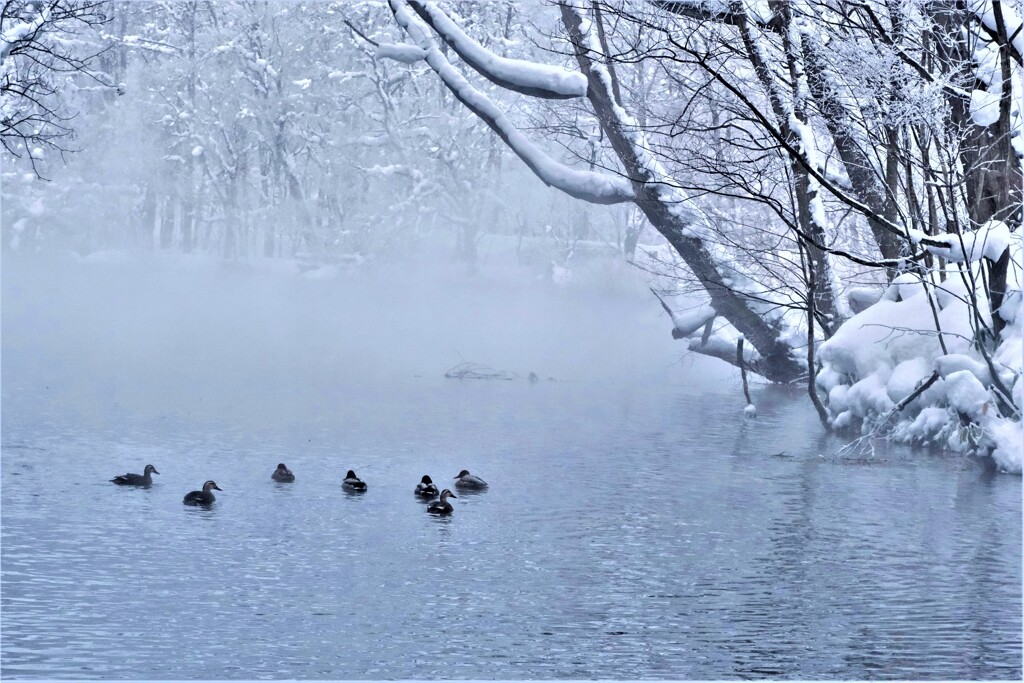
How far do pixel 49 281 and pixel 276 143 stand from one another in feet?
31.1

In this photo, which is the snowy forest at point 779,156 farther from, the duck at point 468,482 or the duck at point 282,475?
the duck at point 282,475

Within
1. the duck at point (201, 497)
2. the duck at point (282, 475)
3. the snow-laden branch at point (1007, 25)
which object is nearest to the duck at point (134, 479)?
the duck at point (201, 497)

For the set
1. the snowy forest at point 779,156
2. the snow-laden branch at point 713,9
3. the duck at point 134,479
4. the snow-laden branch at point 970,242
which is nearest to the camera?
the duck at point 134,479

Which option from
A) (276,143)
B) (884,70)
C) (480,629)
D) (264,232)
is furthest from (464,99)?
(264,232)

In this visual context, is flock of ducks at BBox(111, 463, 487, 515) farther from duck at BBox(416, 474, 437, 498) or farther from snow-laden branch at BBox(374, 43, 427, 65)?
snow-laden branch at BBox(374, 43, 427, 65)

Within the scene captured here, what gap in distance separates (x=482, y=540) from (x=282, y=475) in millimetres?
Result: 3198

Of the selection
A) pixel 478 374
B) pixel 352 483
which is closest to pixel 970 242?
pixel 352 483

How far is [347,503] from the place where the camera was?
1292 centimetres

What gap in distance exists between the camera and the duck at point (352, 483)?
13.4 m

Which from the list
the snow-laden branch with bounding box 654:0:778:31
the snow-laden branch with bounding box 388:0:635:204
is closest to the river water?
the snow-laden branch with bounding box 388:0:635:204

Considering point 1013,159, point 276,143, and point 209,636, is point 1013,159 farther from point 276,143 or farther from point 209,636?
point 276,143

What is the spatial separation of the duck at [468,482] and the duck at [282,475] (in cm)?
163

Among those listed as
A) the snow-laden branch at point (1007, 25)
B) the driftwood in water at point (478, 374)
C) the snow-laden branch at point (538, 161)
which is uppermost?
the snow-laden branch at point (1007, 25)

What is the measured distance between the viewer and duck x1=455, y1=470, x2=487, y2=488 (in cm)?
1370
